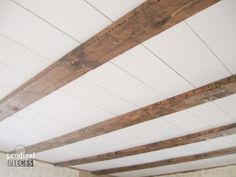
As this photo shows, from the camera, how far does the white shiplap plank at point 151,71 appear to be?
1986 millimetres

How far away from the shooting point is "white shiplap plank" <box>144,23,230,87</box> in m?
1.77

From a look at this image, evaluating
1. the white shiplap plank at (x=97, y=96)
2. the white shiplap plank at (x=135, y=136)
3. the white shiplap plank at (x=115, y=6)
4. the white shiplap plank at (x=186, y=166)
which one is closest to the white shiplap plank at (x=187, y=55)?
the white shiplap plank at (x=115, y=6)

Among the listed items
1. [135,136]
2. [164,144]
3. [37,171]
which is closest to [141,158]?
[164,144]

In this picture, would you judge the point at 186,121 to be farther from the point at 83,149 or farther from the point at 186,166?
the point at 186,166

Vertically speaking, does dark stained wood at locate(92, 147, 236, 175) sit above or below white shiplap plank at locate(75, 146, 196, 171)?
below

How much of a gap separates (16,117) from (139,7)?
230 cm

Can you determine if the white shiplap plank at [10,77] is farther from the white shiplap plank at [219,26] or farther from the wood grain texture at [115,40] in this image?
the white shiplap plank at [219,26]

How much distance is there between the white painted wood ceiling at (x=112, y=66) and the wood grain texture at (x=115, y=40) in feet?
0.17

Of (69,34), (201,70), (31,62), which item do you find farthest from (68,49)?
(201,70)

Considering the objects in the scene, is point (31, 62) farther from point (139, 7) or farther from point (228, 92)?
point (228, 92)

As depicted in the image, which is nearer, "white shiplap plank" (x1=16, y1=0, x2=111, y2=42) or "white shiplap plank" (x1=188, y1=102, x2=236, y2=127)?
"white shiplap plank" (x1=16, y1=0, x2=111, y2=42)

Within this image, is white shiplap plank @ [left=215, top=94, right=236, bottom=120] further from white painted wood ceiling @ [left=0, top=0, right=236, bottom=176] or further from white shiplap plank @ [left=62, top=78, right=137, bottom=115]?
white shiplap plank @ [left=62, top=78, right=137, bottom=115]

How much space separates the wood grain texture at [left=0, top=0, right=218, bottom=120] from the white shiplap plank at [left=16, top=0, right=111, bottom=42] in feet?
0.22

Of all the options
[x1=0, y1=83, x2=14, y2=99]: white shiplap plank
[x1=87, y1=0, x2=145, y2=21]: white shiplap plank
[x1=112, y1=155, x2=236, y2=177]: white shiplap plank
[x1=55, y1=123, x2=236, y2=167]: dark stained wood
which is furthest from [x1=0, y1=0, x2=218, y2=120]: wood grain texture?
[x1=112, y1=155, x2=236, y2=177]: white shiplap plank
